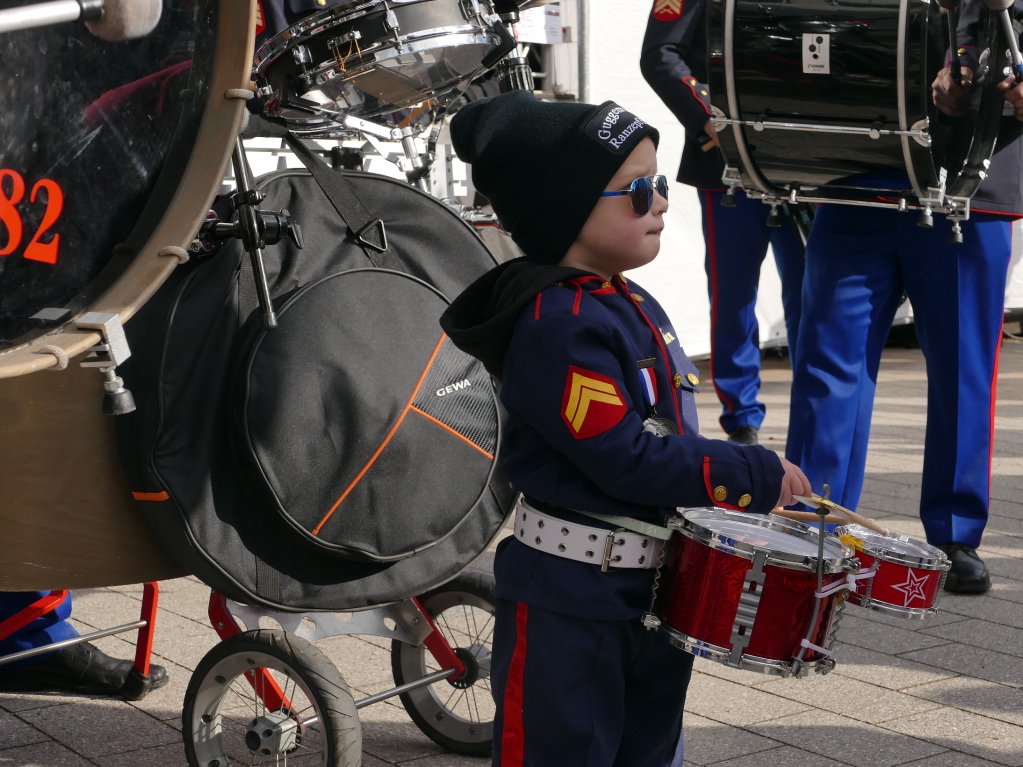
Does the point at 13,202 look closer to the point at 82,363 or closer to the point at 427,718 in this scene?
the point at 82,363

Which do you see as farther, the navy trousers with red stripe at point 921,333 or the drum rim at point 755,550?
the navy trousers with red stripe at point 921,333

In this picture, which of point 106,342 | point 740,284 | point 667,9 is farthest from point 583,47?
point 106,342

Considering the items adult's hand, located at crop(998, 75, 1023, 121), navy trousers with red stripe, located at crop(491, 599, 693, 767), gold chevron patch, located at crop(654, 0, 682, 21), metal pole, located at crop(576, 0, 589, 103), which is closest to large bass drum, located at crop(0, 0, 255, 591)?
navy trousers with red stripe, located at crop(491, 599, 693, 767)

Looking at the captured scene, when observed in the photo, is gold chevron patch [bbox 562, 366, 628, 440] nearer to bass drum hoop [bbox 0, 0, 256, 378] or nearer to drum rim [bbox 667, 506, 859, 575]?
drum rim [bbox 667, 506, 859, 575]

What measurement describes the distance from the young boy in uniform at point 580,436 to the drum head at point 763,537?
0.05 m

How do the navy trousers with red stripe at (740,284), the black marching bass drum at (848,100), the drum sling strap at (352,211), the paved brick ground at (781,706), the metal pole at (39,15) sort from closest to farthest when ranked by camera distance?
the metal pole at (39,15) < the drum sling strap at (352,211) < the paved brick ground at (781,706) < the black marching bass drum at (848,100) < the navy trousers with red stripe at (740,284)

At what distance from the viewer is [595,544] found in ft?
5.73

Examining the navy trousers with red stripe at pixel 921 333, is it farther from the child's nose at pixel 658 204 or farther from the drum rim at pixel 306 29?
the child's nose at pixel 658 204

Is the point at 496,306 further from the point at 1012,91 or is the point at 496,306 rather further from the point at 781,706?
the point at 1012,91

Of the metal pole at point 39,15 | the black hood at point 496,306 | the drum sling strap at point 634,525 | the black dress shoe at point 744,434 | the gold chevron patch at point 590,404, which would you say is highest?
the metal pole at point 39,15

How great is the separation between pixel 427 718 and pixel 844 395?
1570mm

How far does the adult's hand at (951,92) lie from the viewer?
3.10 meters

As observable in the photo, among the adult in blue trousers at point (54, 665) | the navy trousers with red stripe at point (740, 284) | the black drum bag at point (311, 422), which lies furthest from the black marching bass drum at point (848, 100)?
the adult in blue trousers at point (54, 665)

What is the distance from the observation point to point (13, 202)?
1189 millimetres
